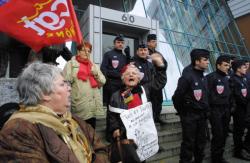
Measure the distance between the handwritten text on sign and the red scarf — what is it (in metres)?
1.37

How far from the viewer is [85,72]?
14.0ft

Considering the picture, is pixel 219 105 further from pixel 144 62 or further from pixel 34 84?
pixel 34 84

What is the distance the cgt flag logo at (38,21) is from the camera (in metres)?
3.00

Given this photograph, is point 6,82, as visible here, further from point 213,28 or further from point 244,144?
point 213,28

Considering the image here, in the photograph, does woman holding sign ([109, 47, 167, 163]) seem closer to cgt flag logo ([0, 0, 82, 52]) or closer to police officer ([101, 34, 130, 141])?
cgt flag logo ([0, 0, 82, 52])

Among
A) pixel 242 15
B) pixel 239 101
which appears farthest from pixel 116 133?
pixel 242 15

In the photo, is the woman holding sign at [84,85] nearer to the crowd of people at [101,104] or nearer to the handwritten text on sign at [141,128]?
the crowd of people at [101,104]

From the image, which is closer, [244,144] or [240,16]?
[244,144]

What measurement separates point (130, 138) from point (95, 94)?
1.51m

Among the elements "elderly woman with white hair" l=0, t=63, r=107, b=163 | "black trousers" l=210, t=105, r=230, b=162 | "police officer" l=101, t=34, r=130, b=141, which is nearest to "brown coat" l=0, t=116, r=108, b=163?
"elderly woman with white hair" l=0, t=63, r=107, b=163

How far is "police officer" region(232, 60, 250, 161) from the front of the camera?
607cm

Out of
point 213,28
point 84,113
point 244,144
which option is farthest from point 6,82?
point 213,28

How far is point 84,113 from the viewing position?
414 centimetres

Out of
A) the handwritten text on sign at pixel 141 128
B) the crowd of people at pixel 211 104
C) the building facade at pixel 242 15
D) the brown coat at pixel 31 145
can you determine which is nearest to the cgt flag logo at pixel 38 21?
the handwritten text on sign at pixel 141 128
